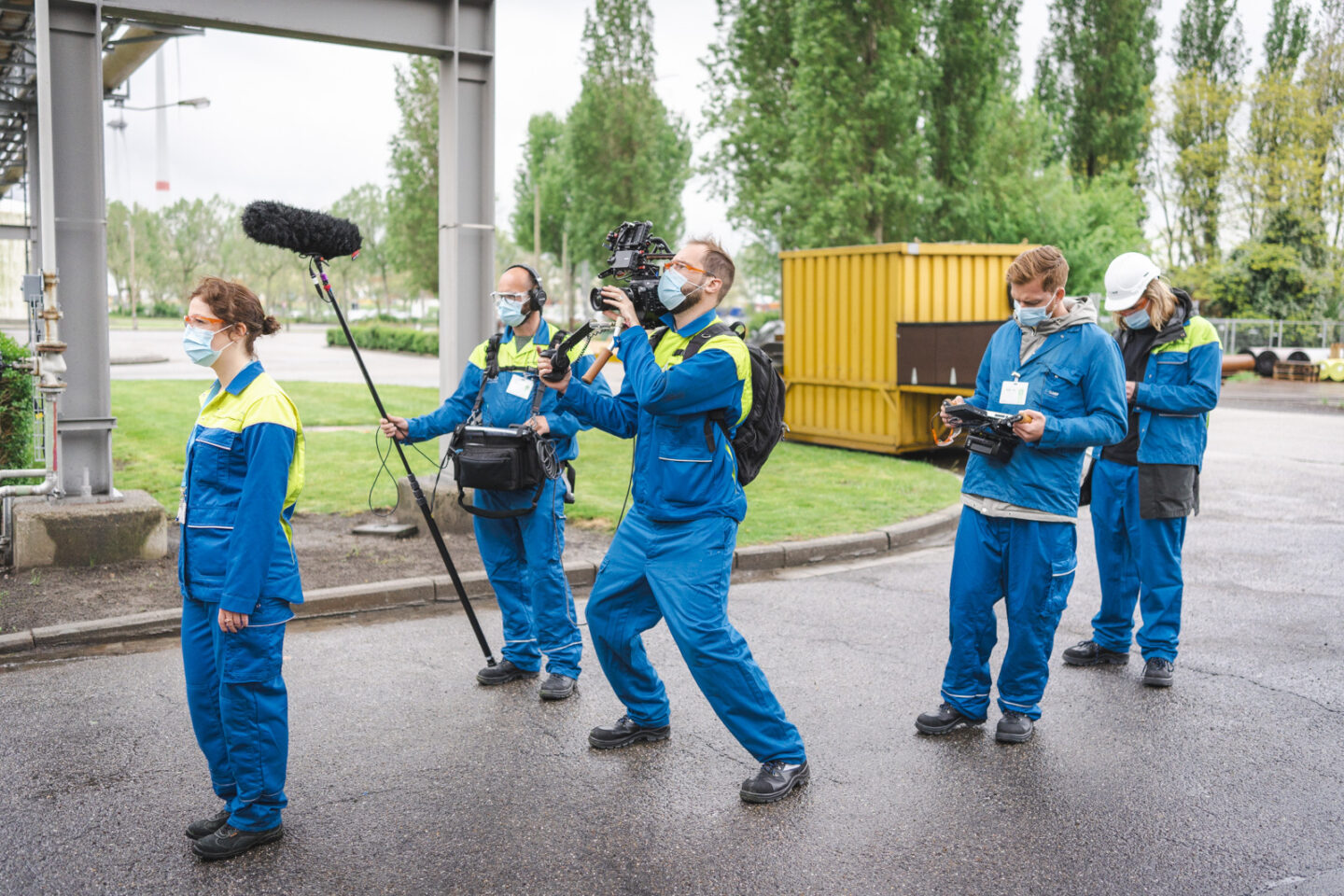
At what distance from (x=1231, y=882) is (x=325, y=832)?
2944 mm

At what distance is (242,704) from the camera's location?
11.9 feet

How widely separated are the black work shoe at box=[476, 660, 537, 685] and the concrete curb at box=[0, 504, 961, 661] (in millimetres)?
1024

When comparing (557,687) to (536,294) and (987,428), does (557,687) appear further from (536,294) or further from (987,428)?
(987,428)

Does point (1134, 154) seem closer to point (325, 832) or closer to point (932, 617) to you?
point (932, 617)

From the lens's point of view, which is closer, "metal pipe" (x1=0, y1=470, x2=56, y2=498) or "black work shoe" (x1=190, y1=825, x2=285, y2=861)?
"black work shoe" (x1=190, y1=825, x2=285, y2=861)

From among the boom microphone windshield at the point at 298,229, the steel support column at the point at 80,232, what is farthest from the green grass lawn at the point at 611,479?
the boom microphone windshield at the point at 298,229

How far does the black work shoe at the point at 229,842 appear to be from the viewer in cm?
362

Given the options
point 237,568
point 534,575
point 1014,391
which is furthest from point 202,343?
point 1014,391

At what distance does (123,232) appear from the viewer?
74375 mm

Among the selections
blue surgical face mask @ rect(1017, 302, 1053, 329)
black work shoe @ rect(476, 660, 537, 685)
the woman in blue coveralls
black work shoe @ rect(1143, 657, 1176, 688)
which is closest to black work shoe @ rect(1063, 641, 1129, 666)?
black work shoe @ rect(1143, 657, 1176, 688)

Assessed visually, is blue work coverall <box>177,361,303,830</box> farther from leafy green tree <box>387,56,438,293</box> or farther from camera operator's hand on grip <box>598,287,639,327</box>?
leafy green tree <box>387,56,438,293</box>

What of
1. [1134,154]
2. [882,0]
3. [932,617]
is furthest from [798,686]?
[1134,154]

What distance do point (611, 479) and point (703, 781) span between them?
754 cm

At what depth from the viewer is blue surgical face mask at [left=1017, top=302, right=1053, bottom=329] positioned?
15.3 feet
